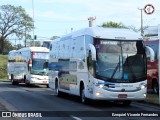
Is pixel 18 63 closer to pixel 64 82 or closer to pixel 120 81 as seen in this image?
pixel 64 82

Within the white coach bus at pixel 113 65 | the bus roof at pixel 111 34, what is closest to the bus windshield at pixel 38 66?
the white coach bus at pixel 113 65

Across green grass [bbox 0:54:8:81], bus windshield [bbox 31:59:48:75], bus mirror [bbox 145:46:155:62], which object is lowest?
green grass [bbox 0:54:8:81]

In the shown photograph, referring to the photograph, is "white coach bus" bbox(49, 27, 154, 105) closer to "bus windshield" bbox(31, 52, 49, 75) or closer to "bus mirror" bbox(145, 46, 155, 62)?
"bus mirror" bbox(145, 46, 155, 62)

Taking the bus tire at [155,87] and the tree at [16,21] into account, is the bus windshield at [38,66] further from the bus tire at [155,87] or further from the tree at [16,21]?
the tree at [16,21]

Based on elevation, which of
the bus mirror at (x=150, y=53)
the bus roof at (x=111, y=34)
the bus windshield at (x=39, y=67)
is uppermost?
the bus roof at (x=111, y=34)

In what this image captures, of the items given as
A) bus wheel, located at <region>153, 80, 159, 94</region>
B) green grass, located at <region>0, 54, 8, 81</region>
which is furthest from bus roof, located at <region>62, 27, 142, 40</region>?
green grass, located at <region>0, 54, 8, 81</region>

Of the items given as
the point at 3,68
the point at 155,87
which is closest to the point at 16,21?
the point at 3,68

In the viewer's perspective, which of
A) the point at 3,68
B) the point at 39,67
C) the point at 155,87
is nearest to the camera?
the point at 155,87

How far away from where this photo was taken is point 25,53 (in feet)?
136

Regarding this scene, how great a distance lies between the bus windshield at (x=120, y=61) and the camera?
64.0 ft

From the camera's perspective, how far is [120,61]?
19.6m

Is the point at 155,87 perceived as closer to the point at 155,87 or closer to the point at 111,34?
the point at 155,87

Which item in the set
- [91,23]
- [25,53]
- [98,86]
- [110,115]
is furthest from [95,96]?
[25,53]

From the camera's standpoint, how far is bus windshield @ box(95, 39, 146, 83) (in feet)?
64.0
